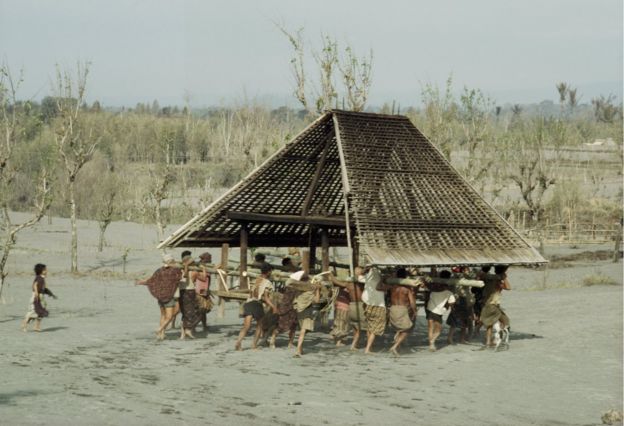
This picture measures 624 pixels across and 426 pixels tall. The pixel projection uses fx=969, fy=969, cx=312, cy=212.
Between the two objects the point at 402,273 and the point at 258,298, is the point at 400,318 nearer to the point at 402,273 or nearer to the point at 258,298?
the point at 402,273

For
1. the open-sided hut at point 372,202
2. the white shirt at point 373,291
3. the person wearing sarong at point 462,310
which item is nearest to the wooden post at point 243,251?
the open-sided hut at point 372,202

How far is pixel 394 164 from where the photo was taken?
16531 mm

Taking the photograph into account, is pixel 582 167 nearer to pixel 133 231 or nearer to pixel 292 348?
pixel 133 231

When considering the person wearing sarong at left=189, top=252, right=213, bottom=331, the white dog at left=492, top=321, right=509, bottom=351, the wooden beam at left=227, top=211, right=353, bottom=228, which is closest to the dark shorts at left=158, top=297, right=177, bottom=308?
the person wearing sarong at left=189, top=252, right=213, bottom=331

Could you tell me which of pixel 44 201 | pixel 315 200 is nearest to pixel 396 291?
pixel 315 200

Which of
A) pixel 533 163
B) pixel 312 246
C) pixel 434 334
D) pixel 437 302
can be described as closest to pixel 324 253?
pixel 437 302

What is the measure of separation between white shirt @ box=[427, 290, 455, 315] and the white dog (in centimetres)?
85

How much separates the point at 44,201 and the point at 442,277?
1189cm

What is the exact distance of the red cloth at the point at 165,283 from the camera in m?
15.4

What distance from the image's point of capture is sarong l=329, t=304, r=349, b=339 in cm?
1494

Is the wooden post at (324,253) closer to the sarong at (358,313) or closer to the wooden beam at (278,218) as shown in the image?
the wooden beam at (278,218)

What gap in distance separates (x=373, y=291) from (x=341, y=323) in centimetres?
83

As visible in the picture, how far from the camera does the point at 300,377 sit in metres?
12.5

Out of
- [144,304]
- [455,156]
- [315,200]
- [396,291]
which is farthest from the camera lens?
[455,156]
